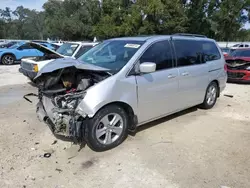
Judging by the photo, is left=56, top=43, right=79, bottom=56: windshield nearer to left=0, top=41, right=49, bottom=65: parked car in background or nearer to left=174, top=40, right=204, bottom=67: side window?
left=174, top=40, right=204, bottom=67: side window

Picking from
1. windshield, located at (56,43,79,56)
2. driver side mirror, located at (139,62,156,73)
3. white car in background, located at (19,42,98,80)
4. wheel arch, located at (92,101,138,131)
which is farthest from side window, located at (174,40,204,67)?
windshield, located at (56,43,79,56)

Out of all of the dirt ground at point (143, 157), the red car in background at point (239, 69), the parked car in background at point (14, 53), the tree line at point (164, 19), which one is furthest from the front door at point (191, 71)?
the tree line at point (164, 19)

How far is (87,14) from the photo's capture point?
50.8 meters

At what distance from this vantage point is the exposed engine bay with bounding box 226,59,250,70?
29.4ft

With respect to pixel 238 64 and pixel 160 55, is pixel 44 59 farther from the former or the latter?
pixel 238 64

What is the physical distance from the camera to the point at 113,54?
14.0 feet

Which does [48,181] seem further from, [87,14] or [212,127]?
[87,14]

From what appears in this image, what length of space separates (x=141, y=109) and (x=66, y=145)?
1365 millimetres

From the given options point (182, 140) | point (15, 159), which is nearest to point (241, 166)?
point (182, 140)

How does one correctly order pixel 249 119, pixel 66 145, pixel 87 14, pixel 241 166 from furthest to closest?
pixel 87 14 < pixel 249 119 < pixel 66 145 < pixel 241 166

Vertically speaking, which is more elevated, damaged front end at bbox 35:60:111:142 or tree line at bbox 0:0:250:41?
tree line at bbox 0:0:250:41

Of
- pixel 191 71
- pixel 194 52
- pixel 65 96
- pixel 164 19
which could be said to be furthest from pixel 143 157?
pixel 164 19

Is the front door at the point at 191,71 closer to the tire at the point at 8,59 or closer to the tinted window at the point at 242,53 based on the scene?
the tinted window at the point at 242,53

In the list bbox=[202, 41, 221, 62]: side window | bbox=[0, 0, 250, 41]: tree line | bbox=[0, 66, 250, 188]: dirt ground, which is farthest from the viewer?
bbox=[0, 0, 250, 41]: tree line
